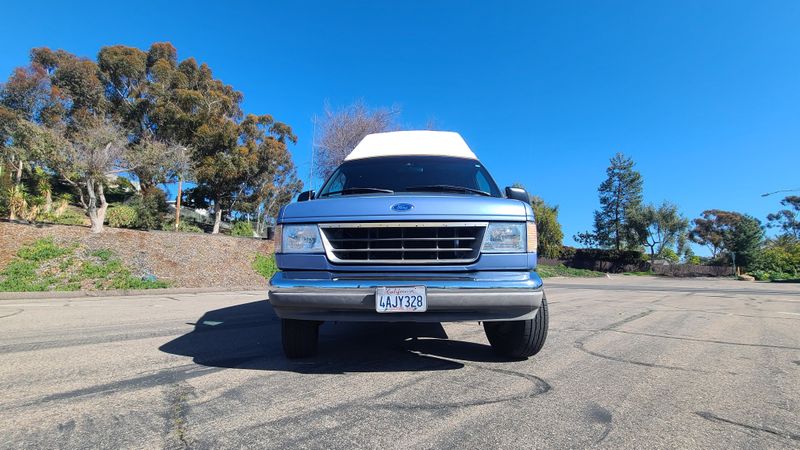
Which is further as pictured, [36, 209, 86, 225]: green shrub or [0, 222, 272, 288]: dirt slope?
[36, 209, 86, 225]: green shrub

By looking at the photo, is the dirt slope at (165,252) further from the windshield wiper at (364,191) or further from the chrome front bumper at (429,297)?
the chrome front bumper at (429,297)

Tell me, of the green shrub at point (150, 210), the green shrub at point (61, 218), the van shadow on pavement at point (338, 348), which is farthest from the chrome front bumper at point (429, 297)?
the green shrub at point (150, 210)

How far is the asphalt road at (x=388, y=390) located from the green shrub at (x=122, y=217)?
48.2ft

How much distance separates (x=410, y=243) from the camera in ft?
11.1

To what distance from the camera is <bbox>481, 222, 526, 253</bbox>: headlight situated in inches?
132

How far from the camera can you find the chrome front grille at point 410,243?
132 inches

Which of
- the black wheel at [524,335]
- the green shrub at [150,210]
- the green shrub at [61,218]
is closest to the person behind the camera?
the black wheel at [524,335]

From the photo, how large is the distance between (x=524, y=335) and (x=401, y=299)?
49.4 inches

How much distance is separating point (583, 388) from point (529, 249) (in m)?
1.08

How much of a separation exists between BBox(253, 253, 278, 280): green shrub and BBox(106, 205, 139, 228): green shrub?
6.34m

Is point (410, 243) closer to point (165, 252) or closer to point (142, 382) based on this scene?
point (142, 382)

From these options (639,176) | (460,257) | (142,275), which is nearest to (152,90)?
(142,275)

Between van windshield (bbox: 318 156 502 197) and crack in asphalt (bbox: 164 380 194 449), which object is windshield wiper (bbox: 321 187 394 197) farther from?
crack in asphalt (bbox: 164 380 194 449)

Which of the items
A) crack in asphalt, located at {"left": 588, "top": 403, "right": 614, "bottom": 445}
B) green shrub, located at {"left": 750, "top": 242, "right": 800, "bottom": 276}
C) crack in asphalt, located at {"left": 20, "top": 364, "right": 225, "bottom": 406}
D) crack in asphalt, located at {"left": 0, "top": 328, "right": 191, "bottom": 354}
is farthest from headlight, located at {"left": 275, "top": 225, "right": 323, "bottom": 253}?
green shrub, located at {"left": 750, "top": 242, "right": 800, "bottom": 276}
